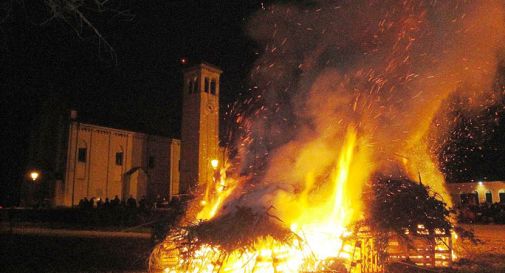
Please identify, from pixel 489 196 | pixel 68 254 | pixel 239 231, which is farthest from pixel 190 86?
pixel 239 231

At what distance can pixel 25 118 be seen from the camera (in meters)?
41.2

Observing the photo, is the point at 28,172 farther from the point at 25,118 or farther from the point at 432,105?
the point at 432,105

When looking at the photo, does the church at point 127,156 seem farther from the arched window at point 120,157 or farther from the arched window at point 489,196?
the arched window at point 489,196

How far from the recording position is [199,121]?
4503 centimetres

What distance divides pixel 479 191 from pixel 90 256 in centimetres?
3569

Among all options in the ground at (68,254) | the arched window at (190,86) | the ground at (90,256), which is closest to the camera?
the ground at (90,256)

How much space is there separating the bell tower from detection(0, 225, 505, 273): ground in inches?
1122

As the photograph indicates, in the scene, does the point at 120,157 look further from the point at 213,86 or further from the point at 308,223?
the point at 308,223

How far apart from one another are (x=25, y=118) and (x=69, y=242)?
3034cm

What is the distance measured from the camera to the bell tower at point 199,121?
44875mm

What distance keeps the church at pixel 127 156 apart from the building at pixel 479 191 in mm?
21245

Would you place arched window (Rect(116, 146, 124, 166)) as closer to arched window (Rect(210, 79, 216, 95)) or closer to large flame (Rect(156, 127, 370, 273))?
arched window (Rect(210, 79, 216, 95))

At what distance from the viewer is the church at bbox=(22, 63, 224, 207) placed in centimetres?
3950

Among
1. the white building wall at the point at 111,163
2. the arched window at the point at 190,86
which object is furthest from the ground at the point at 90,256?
the arched window at the point at 190,86
